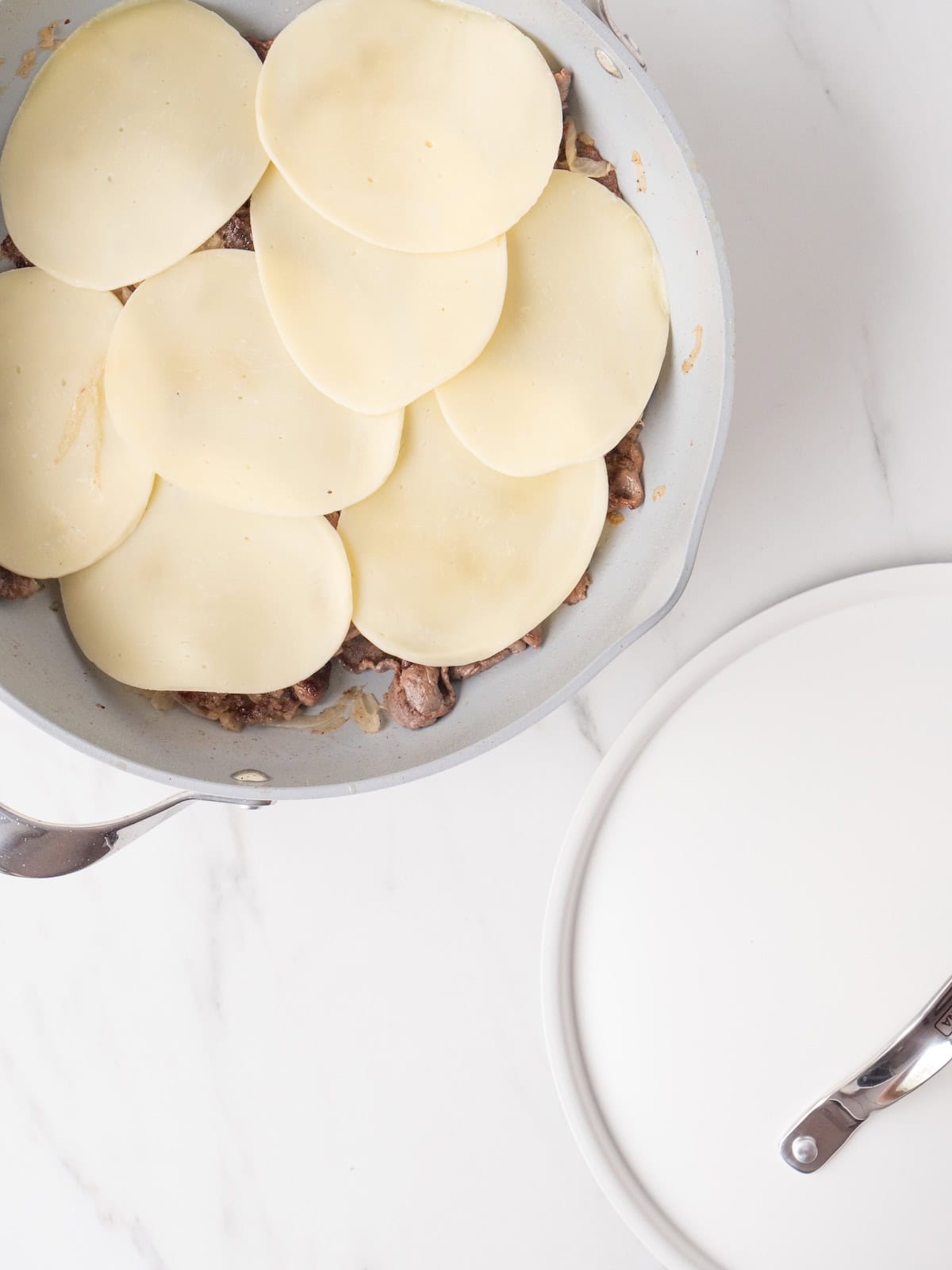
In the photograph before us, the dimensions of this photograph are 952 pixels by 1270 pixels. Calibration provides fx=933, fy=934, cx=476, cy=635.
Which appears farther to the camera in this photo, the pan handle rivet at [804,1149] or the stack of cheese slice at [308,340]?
the pan handle rivet at [804,1149]

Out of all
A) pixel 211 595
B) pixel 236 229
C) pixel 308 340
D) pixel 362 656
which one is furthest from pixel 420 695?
pixel 236 229

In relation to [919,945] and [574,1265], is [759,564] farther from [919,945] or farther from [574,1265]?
[574,1265]

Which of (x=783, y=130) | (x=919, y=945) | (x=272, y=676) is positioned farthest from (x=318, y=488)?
(x=919, y=945)

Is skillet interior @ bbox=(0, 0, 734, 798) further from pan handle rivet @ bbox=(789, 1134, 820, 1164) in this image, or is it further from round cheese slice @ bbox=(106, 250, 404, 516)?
pan handle rivet @ bbox=(789, 1134, 820, 1164)

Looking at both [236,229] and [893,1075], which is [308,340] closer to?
[236,229]

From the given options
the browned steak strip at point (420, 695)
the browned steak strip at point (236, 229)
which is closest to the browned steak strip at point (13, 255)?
the browned steak strip at point (236, 229)

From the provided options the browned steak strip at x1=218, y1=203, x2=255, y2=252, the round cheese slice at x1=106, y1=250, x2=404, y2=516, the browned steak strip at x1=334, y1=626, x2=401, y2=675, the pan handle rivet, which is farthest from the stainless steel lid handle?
the browned steak strip at x1=218, y1=203, x2=255, y2=252

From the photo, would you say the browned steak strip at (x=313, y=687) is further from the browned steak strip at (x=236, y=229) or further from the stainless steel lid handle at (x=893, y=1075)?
the stainless steel lid handle at (x=893, y=1075)
